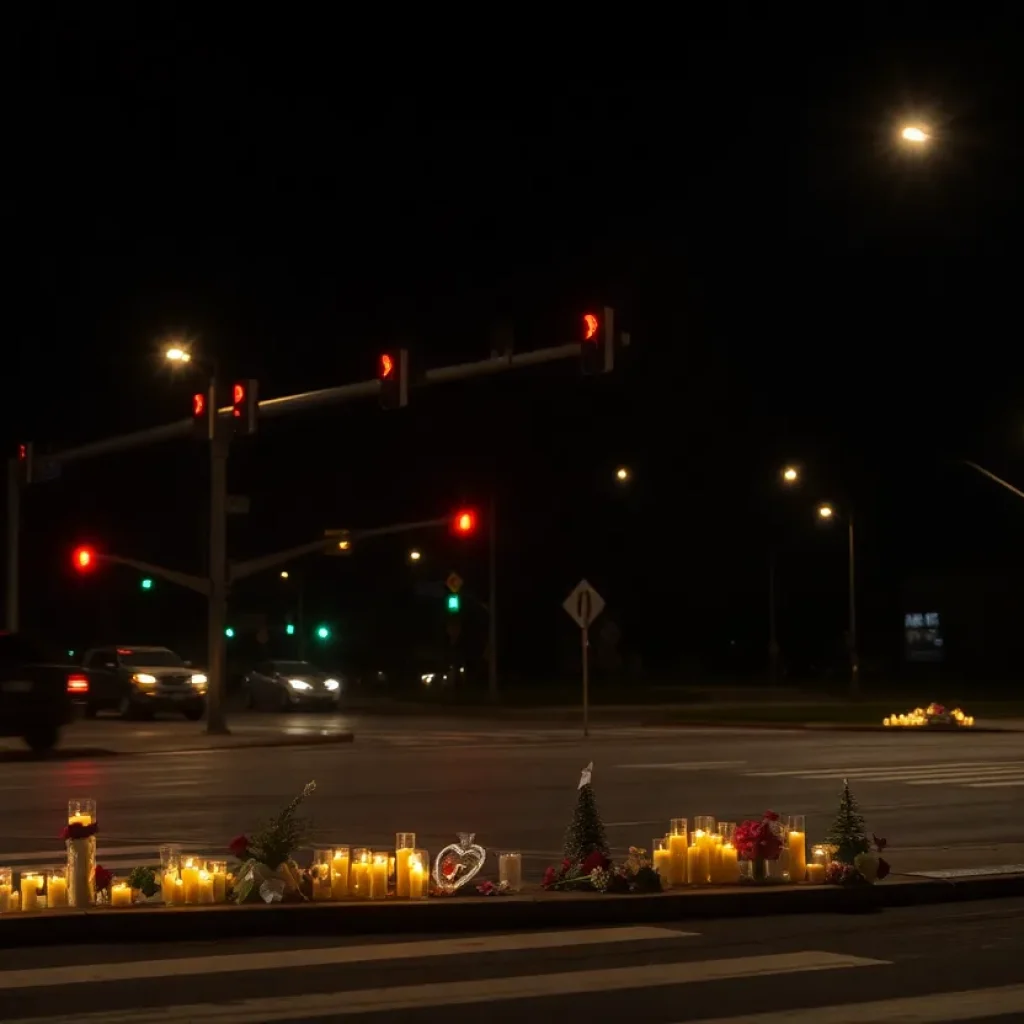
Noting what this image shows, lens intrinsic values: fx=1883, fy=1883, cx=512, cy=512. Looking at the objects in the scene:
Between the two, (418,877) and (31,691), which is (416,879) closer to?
(418,877)

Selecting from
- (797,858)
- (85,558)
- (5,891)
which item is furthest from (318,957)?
(85,558)

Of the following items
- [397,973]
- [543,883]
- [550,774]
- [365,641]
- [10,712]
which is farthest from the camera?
[365,641]

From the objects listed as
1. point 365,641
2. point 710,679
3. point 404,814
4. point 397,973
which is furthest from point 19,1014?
point 365,641

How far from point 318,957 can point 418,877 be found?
1.51 m

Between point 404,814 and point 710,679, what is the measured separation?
7167 centimetres

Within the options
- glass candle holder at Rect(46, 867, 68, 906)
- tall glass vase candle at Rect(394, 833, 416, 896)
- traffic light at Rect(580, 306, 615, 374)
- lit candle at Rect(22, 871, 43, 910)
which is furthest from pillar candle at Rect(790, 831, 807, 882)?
traffic light at Rect(580, 306, 615, 374)

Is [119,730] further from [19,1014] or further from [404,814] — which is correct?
[19,1014]

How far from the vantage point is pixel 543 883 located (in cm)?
1189

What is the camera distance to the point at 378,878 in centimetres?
1118

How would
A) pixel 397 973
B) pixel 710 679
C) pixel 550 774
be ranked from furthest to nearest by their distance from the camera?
pixel 710 679 → pixel 550 774 → pixel 397 973

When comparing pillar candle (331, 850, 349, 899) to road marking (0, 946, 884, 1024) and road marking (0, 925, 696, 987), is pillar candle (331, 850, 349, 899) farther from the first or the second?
road marking (0, 946, 884, 1024)

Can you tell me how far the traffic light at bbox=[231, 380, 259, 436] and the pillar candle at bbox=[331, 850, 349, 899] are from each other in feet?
61.3

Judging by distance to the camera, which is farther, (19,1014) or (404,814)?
(404,814)

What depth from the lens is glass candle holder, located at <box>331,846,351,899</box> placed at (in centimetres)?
1112
